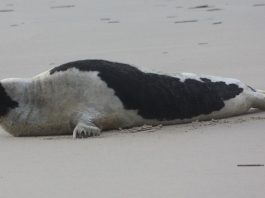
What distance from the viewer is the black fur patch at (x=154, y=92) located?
443cm

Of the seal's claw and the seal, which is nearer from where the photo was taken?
the seal's claw

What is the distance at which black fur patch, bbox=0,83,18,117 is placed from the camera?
4453 mm

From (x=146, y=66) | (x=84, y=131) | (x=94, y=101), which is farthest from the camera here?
(x=146, y=66)

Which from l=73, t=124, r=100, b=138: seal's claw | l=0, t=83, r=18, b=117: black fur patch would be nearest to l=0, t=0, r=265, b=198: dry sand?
l=73, t=124, r=100, b=138: seal's claw

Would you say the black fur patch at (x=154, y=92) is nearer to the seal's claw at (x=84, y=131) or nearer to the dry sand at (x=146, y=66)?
the dry sand at (x=146, y=66)

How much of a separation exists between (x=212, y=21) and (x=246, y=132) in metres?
4.39

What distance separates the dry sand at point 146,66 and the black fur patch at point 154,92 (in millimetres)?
117

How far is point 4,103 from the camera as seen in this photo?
4.46 m

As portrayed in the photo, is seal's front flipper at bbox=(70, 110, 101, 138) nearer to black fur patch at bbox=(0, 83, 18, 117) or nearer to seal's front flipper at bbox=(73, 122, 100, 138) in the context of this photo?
seal's front flipper at bbox=(73, 122, 100, 138)

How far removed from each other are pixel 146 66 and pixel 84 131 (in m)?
2.31

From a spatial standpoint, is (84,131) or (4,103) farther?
(4,103)

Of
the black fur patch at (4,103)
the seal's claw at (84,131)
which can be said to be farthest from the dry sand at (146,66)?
the black fur patch at (4,103)

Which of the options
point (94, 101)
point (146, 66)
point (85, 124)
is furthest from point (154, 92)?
point (146, 66)

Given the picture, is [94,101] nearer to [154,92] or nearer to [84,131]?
[84,131]
